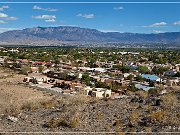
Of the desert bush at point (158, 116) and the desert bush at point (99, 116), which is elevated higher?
the desert bush at point (158, 116)

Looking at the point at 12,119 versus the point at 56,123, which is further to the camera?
the point at 12,119

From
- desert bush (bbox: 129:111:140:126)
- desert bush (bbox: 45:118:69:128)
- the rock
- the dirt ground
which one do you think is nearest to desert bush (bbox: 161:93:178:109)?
desert bush (bbox: 129:111:140:126)

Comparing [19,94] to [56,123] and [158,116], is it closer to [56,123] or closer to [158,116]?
[56,123]

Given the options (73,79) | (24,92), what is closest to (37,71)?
(73,79)

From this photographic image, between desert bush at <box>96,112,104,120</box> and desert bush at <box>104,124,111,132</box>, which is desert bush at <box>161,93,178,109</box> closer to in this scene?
desert bush at <box>96,112,104,120</box>

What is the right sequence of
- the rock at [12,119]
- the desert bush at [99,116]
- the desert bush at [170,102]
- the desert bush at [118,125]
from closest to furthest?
the desert bush at [118,125] → the desert bush at [99,116] → the rock at [12,119] → the desert bush at [170,102]

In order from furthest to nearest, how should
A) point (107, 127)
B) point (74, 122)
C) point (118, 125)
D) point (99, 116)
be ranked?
point (99, 116), point (74, 122), point (118, 125), point (107, 127)

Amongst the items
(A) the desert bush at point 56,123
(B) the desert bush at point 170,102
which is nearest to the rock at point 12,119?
(A) the desert bush at point 56,123

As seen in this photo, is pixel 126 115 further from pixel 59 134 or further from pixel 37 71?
pixel 37 71

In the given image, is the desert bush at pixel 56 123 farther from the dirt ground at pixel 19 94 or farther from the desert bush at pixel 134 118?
the dirt ground at pixel 19 94

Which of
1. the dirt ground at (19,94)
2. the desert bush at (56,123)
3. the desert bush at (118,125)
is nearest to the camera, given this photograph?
the desert bush at (118,125)

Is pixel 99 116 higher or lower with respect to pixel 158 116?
lower

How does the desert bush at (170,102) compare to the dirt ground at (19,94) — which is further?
the dirt ground at (19,94)

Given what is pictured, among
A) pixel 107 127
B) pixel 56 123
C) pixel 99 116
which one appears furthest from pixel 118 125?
pixel 56 123
